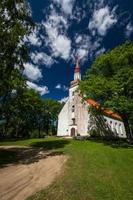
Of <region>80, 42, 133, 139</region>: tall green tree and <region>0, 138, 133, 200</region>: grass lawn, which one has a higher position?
<region>80, 42, 133, 139</region>: tall green tree

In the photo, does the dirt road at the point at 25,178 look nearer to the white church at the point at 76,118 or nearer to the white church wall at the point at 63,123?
the white church at the point at 76,118

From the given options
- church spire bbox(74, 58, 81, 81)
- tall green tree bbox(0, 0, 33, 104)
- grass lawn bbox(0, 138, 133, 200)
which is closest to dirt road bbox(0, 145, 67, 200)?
grass lawn bbox(0, 138, 133, 200)

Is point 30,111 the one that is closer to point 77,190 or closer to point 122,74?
point 122,74

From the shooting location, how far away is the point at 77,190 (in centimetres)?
796

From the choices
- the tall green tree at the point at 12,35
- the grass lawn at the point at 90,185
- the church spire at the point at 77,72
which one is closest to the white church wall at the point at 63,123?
the church spire at the point at 77,72

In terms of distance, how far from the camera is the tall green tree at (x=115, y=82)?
24000mm

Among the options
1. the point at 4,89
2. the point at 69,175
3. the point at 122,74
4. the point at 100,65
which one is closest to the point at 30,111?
the point at 100,65

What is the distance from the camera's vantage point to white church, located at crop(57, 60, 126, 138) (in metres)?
43.7

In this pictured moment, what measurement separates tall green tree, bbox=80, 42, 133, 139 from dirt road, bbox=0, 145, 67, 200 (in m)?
13.3

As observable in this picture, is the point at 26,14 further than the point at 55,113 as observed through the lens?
No

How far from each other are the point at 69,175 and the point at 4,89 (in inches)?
339

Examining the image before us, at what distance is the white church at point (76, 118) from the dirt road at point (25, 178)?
2981 cm

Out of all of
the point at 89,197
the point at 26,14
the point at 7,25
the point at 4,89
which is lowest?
the point at 89,197

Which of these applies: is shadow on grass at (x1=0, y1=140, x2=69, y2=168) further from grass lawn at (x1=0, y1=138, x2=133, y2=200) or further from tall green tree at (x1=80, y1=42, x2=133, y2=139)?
tall green tree at (x1=80, y1=42, x2=133, y2=139)
